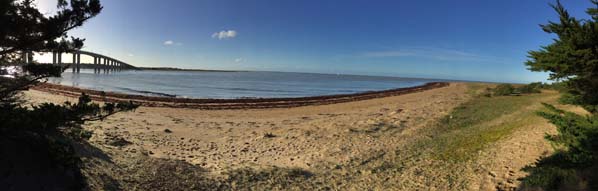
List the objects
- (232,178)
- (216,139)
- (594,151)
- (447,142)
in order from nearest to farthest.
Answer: (594,151) < (232,178) < (447,142) < (216,139)

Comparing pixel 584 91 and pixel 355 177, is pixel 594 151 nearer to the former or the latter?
pixel 584 91

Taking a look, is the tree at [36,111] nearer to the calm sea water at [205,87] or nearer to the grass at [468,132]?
the calm sea water at [205,87]

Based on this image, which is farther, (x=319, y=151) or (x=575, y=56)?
(x=319, y=151)

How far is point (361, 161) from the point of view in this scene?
7719 millimetres

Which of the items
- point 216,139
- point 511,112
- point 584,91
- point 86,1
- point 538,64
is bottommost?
point 216,139

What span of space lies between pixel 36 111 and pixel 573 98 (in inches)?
297

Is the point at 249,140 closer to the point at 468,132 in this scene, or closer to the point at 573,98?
the point at 468,132

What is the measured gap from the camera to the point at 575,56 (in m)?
4.57

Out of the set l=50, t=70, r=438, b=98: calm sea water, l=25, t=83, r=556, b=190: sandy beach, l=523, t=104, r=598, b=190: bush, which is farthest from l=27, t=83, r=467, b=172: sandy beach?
l=523, t=104, r=598, b=190: bush

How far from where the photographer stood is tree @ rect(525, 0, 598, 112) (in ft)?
14.4

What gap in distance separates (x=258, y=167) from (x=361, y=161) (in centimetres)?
245

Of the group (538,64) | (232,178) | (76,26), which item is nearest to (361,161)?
(232,178)

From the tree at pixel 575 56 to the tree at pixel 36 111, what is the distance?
6321mm

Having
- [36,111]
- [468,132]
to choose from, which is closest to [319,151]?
[468,132]
